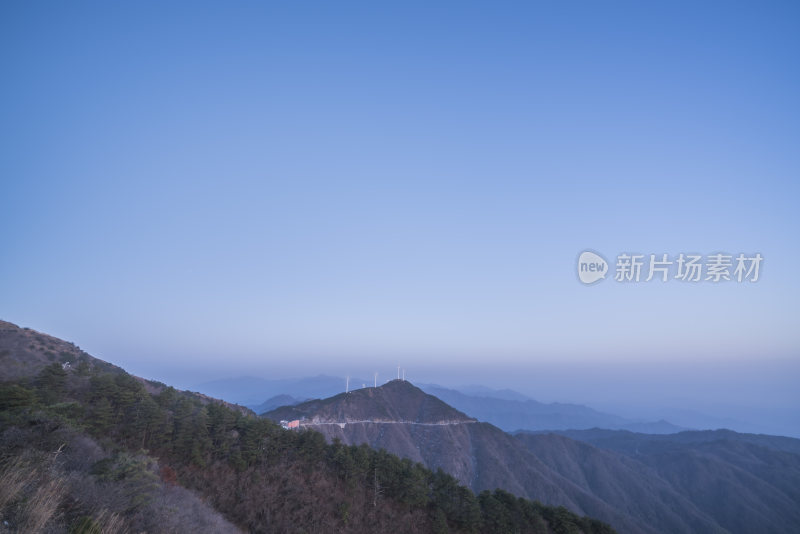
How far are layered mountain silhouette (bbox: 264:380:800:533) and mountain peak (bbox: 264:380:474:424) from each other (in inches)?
10.9

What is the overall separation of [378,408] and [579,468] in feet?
195

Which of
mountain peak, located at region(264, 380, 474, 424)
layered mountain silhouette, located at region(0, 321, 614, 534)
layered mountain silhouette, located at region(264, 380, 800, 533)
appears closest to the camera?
layered mountain silhouette, located at region(0, 321, 614, 534)

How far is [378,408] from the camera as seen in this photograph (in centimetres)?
9088

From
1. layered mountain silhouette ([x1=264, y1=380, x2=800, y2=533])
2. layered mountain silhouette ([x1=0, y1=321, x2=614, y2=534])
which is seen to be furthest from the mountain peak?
layered mountain silhouette ([x1=0, y1=321, x2=614, y2=534])

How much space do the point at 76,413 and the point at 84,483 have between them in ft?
49.4

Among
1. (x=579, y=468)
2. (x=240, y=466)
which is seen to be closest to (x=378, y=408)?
(x=579, y=468)

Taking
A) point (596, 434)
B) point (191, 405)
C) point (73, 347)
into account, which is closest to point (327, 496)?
point (191, 405)

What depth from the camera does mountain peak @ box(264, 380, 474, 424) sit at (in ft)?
268

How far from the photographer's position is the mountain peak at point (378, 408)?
8175cm

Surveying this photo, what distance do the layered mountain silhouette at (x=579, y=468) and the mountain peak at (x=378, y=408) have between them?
0.91 feet

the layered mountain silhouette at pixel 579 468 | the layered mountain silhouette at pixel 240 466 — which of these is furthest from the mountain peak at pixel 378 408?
the layered mountain silhouette at pixel 240 466

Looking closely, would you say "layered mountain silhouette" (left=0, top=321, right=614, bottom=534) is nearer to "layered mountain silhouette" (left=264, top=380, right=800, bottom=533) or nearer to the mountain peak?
"layered mountain silhouette" (left=264, top=380, right=800, bottom=533)

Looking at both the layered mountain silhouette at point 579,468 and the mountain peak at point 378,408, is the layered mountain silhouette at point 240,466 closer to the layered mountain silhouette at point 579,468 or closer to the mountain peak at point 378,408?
the layered mountain silhouette at point 579,468

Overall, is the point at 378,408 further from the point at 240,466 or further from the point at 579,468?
the point at 240,466
